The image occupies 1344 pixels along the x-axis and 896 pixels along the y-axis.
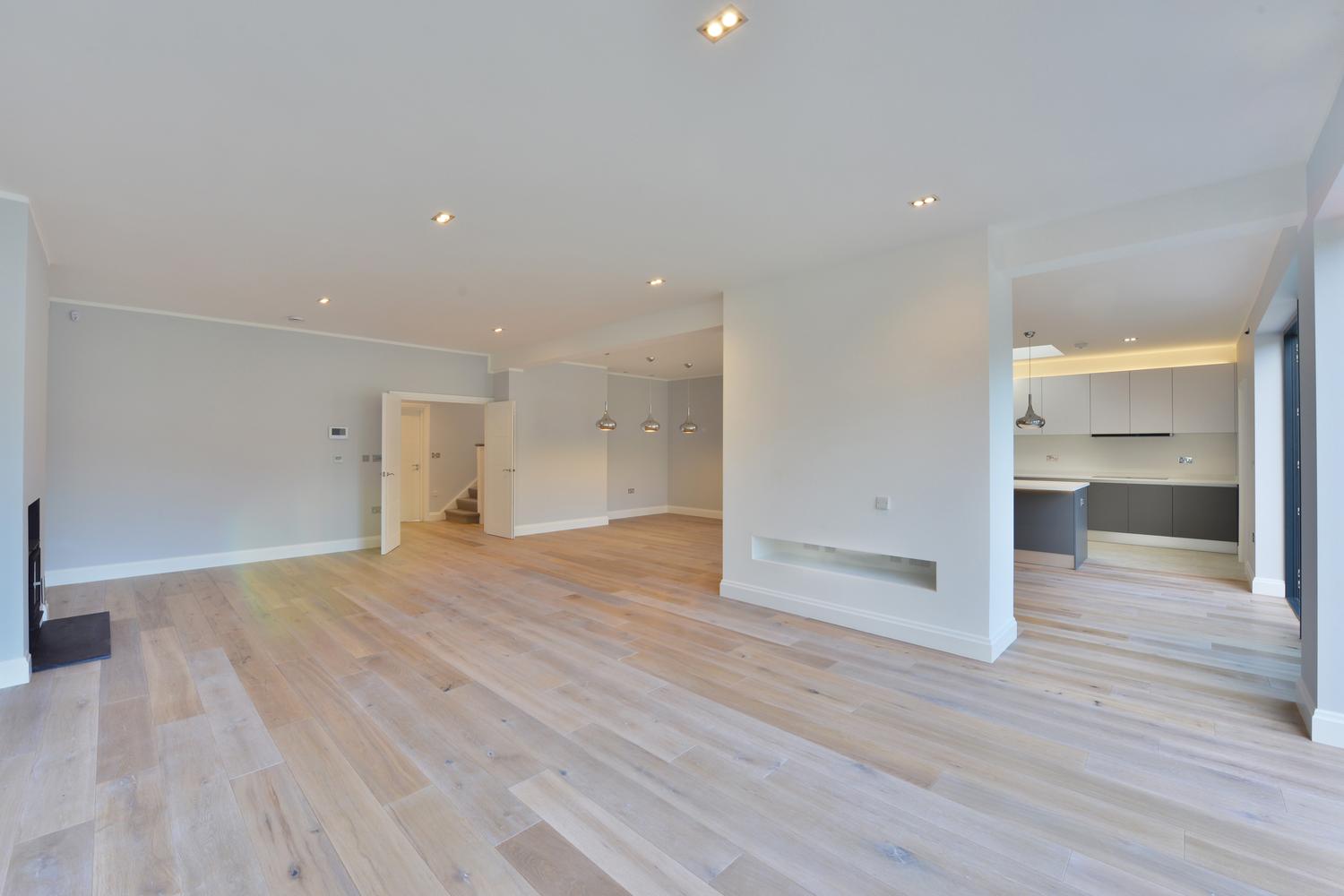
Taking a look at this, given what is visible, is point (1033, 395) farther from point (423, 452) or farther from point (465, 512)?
point (423, 452)

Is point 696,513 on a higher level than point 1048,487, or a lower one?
lower

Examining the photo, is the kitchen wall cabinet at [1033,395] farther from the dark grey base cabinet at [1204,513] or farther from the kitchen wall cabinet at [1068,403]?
the dark grey base cabinet at [1204,513]

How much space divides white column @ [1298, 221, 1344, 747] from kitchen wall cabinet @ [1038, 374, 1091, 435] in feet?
20.0

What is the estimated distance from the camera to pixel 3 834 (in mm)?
1960

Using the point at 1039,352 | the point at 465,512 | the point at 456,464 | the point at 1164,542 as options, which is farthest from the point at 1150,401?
the point at 456,464

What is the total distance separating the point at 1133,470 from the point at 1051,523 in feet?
9.90

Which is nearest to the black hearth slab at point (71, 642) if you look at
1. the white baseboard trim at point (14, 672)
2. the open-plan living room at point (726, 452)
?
the open-plan living room at point (726, 452)

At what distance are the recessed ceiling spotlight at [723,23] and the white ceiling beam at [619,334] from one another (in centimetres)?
332

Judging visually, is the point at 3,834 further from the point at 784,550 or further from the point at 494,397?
the point at 494,397

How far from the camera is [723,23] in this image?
184 centimetres

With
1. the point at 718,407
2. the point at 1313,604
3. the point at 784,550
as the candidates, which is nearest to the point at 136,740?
the point at 784,550

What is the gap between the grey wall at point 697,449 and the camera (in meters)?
10.7

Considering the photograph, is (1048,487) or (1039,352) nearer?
(1048,487)

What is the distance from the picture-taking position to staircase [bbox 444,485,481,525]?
1020 cm
